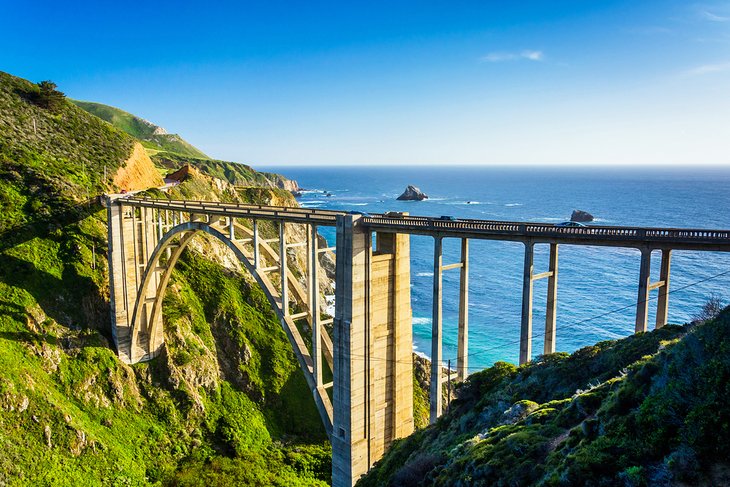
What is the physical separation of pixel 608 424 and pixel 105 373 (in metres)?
34.8

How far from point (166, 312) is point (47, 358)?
9468 mm

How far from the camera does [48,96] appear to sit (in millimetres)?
55125

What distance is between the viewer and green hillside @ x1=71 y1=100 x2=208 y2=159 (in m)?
181

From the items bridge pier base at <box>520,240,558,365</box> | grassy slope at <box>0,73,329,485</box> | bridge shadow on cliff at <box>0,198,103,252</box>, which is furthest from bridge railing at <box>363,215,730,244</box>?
bridge shadow on cliff at <box>0,198,103,252</box>

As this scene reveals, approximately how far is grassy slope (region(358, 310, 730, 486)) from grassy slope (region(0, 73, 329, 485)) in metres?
21.9

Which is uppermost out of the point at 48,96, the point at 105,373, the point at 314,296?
the point at 48,96

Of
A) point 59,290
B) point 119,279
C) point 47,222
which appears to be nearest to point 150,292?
point 119,279

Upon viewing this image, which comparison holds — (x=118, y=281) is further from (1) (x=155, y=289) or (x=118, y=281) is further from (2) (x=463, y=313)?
(2) (x=463, y=313)

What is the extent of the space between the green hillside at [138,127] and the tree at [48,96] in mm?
126500

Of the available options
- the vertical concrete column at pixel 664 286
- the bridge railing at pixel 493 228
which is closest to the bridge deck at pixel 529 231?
the bridge railing at pixel 493 228

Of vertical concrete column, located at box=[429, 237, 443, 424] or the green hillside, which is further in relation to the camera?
the green hillside

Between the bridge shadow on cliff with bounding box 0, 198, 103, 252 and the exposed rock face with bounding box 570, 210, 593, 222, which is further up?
the bridge shadow on cliff with bounding box 0, 198, 103, 252

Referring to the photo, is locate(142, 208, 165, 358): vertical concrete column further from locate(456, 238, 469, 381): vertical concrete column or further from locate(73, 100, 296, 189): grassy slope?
locate(73, 100, 296, 189): grassy slope

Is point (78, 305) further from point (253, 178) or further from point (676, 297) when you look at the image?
point (253, 178)
